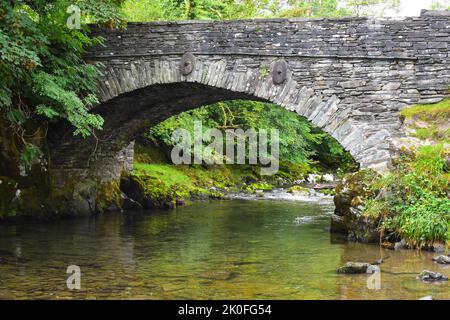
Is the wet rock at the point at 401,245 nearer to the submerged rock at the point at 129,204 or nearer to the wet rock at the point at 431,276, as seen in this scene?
the wet rock at the point at 431,276

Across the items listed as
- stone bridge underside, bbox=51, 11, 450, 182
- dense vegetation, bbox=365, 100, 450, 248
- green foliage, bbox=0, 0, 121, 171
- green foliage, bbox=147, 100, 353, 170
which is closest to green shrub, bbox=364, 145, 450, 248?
dense vegetation, bbox=365, 100, 450, 248

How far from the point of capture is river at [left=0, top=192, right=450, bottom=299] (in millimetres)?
6961

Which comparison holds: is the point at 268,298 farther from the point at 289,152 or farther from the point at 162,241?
the point at 289,152

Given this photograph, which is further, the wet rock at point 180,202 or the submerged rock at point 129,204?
the wet rock at point 180,202

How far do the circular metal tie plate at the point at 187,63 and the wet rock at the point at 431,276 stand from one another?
7.13 m

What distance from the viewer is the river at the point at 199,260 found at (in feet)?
22.8

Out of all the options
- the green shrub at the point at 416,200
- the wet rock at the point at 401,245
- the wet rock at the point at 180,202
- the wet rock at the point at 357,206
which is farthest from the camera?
the wet rock at the point at 180,202

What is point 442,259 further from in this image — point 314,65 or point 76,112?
point 76,112

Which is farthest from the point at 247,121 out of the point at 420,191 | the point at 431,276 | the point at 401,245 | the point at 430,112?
the point at 431,276

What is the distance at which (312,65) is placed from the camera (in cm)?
1235

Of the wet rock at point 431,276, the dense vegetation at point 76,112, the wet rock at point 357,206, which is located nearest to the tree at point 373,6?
the dense vegetation at point 76,112
